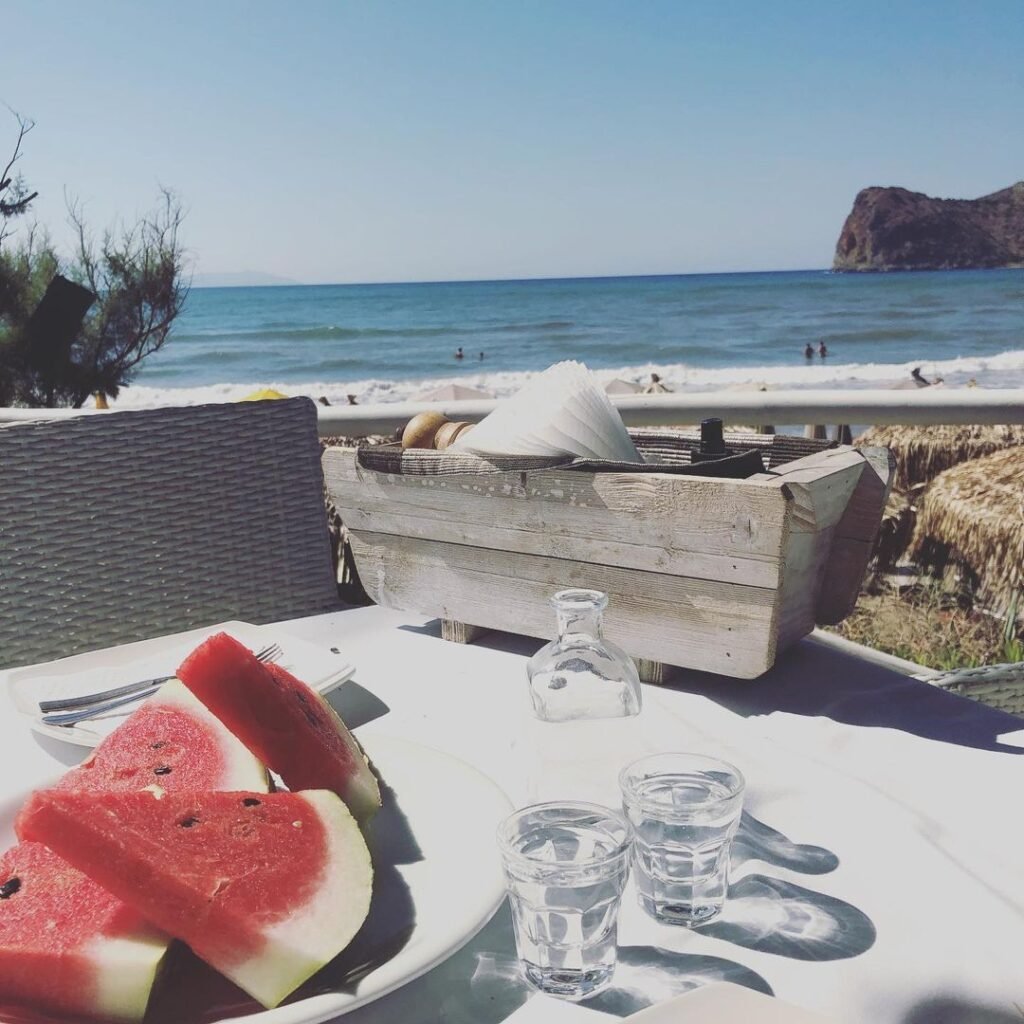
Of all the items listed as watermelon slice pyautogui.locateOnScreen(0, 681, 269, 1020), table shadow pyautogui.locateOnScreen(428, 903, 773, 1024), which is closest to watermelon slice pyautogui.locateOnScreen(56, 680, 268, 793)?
watermelon slice pyautogui.locateOnScreen(0, 681, 269, 1020)

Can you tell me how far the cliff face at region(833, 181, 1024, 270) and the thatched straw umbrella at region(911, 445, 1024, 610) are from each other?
5489cm

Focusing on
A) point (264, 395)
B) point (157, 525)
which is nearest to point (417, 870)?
point (157, 525)

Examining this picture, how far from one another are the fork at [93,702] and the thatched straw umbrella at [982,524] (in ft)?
10.7

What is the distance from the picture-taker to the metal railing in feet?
7.54

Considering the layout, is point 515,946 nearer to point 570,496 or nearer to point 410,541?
point 570,496

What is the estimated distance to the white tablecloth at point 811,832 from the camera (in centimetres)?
60

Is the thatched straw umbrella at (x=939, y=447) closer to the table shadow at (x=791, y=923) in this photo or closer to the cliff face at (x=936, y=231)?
the table shadow at (x=791, y=923)

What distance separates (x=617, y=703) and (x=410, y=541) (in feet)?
1.99

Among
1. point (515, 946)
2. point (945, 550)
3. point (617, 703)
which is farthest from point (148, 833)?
point (945, 550)

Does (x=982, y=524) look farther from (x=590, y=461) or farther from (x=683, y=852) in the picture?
(x=683, y=852)

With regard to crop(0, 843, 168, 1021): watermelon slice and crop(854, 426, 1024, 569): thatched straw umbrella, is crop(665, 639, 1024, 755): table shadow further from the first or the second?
crop(854, 426, 1024, 569): thatched straw umbrella

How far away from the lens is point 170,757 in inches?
31.7

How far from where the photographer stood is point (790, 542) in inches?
44.4

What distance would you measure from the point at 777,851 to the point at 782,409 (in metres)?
1.78
